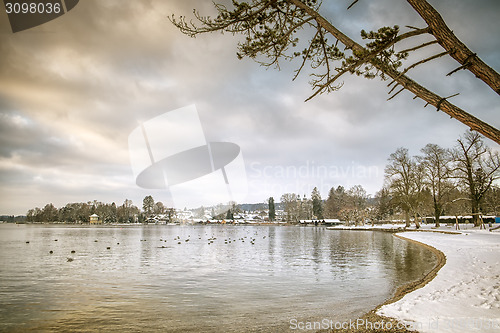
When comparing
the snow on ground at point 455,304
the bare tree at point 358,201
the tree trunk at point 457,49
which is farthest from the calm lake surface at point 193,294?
the bare tree at point 358,201

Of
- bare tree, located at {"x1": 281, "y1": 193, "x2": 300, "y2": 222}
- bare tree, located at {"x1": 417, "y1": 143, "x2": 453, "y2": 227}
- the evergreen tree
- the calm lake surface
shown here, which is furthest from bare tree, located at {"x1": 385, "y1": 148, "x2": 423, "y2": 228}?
bare tree, located at {"x1": 281, "y1": 193, "x2": 300, "y2": 222}

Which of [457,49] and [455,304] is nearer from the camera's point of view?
[457,49]

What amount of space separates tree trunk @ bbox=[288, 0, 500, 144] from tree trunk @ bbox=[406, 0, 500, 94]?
526 millimetres

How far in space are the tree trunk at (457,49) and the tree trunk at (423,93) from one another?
526 millimetres

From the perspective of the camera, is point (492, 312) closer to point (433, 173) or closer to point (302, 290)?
point (302, 290)

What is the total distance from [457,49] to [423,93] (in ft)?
2.52

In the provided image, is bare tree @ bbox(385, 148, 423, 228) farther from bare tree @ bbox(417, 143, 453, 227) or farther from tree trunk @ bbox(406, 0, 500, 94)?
tree trunk @ bbox(406, 0, 500, 94)

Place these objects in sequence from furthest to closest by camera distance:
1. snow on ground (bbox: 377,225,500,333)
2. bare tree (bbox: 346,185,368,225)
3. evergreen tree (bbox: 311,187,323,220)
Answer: evergreen tree (bbox: 311,187,323,220), bare tree (bbox: 346,185,368,225), snow on ground (bbox: 377,225,500,333)

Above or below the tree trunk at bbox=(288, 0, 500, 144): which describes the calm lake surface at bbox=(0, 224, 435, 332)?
below

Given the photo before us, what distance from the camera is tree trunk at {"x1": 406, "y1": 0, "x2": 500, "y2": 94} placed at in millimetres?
4391

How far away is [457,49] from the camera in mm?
4441

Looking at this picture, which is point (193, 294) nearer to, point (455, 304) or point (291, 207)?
point (455, 304)

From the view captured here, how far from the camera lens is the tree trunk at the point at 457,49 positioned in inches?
173

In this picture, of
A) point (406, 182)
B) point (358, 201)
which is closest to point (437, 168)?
point (406, 182)
